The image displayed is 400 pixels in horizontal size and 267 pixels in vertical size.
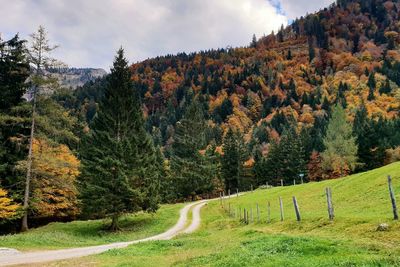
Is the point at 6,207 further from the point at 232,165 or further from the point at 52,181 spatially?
the point at 232,165

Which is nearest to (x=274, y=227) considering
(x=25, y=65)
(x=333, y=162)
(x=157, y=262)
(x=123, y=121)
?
(x=157, y=262)

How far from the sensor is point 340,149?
91.4m

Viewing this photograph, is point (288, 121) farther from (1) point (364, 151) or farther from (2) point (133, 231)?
(2) point (133, 231)

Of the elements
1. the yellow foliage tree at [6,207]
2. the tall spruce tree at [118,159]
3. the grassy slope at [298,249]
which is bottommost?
the grassy slope at [298,249]

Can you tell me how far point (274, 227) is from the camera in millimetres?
25703

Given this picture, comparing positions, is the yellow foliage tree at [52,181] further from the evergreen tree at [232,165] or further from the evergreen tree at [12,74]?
the evergreen tree at [232,165]

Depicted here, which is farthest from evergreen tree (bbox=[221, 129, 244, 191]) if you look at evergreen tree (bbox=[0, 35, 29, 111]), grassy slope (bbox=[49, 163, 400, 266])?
grassy slope (bbox=[49, 163, 400, 266])

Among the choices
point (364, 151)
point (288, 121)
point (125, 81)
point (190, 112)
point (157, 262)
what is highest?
point (288, 121)

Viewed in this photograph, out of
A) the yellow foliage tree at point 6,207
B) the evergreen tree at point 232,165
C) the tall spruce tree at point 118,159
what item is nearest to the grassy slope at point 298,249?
the tall spruce tree at point 118,159

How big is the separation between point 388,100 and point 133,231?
17581cm

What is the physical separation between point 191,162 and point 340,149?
3546 centimetres

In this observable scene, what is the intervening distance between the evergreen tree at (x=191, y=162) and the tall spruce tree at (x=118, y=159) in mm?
38877

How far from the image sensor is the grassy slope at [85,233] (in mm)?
29703

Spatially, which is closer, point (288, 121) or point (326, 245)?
→ point (326, 245)
